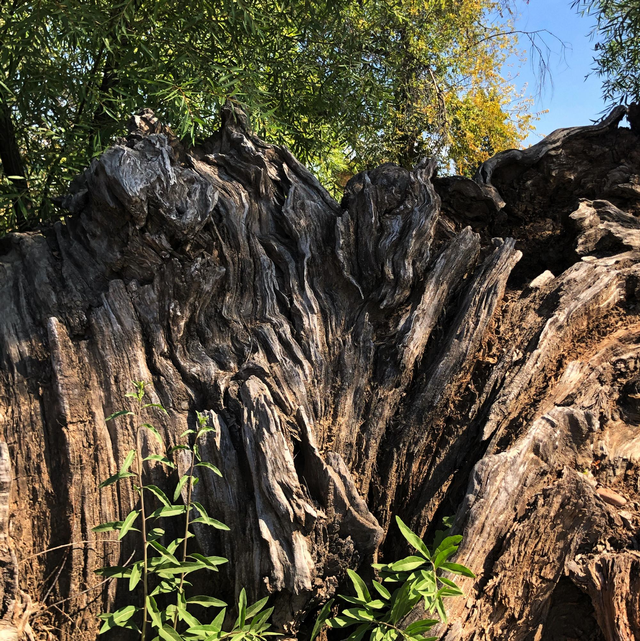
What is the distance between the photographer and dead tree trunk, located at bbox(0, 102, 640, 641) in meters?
2.58

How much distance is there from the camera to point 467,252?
3.44m

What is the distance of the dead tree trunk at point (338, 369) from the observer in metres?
2.58

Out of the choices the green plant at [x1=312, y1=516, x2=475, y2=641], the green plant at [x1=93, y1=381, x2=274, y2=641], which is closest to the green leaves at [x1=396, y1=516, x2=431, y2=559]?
the green plant at [x1=312, y1=516, x2=475, y2=641]

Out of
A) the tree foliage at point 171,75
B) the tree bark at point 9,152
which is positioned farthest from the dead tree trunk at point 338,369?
the tree bark at point 9,152

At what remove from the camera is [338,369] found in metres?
3.20

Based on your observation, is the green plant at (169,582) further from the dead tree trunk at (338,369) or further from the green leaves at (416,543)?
the green leaves at (416,543)

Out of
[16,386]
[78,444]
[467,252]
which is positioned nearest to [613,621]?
[467,252]

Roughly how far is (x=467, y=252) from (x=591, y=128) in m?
1.58

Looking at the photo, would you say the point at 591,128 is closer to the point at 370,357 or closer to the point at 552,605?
the point at 370,357

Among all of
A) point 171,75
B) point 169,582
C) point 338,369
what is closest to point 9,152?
point 171,75

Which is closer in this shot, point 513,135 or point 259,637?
point 259,637

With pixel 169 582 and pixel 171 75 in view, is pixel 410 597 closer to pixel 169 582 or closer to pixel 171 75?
pixel 169 582

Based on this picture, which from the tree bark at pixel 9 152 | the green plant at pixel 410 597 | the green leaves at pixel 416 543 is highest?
the tree bark at pixel 9 152

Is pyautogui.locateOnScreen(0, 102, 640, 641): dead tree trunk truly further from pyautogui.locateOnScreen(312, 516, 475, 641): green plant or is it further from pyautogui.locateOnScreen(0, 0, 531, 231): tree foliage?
pyautogui.locateOnScreen(0, 0, 531, 231): tree foliage
